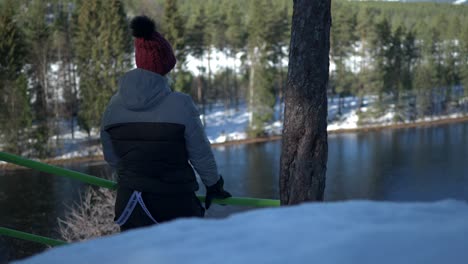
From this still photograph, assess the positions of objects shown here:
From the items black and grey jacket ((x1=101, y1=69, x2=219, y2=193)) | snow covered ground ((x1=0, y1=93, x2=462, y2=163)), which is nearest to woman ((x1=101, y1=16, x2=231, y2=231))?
black and grey jacket ((x1=101, y1=69, x2=219, y2=193))

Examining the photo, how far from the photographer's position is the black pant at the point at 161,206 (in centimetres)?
254

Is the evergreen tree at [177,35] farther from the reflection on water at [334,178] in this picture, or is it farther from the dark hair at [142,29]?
the dark hair at [142,29]

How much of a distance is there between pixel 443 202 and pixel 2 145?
27.8m

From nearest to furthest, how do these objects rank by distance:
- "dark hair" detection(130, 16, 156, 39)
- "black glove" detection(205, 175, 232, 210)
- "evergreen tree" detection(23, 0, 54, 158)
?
1. "dark hair" detection(130, 16, 156, 39)
2. "black glove" detection(205, 175, 232, 210)
3. "evergreen tree" detection(23, 0, 54, 158)

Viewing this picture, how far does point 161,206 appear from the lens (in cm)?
254

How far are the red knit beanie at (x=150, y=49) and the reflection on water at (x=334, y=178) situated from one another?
1180 centimetres

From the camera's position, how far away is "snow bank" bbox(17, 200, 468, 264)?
1.37 metres

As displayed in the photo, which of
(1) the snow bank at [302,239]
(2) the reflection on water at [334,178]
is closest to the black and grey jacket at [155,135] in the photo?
(1) the snow bank at [302,239]

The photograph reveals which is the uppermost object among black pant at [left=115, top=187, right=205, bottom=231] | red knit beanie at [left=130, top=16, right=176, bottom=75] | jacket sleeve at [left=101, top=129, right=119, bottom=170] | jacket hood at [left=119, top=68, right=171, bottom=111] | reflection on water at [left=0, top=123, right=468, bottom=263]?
red knit beanie at [left=130, top=16, right=176, bottom=75]

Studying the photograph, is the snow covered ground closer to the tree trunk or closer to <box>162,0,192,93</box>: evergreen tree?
<box>162,0,192,93</box>: evergreen tree

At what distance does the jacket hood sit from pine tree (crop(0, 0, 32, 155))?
26.3m

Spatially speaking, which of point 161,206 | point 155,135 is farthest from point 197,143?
point 161,206

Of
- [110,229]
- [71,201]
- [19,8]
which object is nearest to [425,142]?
[71,201]

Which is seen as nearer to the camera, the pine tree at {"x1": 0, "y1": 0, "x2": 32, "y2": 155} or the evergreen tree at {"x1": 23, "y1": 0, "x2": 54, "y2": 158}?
the pine tree at {"x1": 0, "y1": 0, "x2": 32, "y2": 155}
